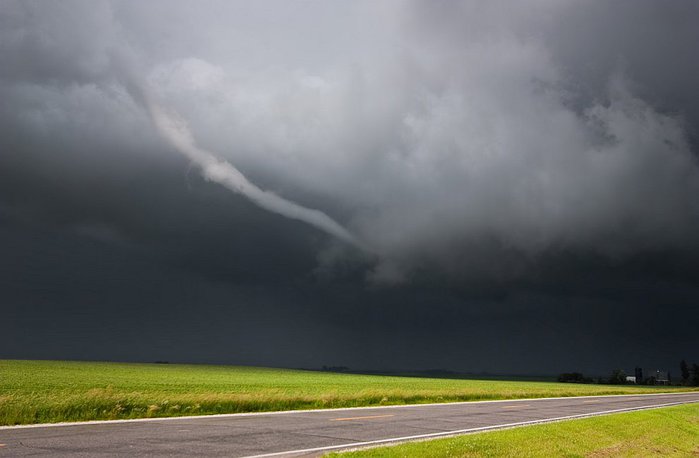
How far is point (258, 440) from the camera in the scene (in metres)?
14.9

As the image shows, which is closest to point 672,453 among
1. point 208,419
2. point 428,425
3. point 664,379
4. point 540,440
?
point 540,440

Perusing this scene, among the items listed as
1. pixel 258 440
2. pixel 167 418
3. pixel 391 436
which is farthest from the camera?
pixel 167 418

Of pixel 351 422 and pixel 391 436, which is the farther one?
pixel 351 422

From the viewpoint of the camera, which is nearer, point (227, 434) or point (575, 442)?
point (227, 434)

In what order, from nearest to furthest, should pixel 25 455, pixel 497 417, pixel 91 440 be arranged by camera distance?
pixel 25 455 → pixel 91 440 → pixel 497 417

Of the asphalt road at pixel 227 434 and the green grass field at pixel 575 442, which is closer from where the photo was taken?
the asphalt road at pixel 227 434

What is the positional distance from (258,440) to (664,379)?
684 ft

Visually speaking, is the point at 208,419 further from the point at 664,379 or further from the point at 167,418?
the point at 664,379

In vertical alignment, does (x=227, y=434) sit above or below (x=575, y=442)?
above

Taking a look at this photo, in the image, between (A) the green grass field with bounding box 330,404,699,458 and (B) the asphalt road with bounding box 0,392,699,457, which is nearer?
(B) the asphalt road with bounding box 0,392,699,457

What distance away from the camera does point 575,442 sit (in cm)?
1838

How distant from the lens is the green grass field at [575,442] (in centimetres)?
1402

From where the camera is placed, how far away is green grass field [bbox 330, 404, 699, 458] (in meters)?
14.0

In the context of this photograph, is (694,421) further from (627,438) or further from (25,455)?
(25,455)
